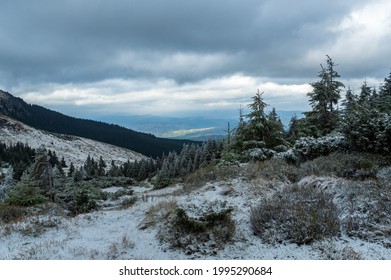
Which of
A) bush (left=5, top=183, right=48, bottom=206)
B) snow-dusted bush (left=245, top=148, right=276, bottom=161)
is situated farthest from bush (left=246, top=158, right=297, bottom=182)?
bush (left=5, top=183, right=48, bottom=206)

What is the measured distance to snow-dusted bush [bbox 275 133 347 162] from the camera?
14211 millimetres

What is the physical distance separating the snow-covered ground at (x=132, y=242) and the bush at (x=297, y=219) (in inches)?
7.7

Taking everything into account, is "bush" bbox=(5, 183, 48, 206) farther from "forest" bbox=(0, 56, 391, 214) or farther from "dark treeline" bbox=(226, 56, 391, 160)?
"dark treeline" bbox=(226, 56, 391, 160)

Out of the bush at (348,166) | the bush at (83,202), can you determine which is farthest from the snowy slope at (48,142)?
the bush at (348,166)

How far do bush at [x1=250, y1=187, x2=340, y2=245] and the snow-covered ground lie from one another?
20 cm

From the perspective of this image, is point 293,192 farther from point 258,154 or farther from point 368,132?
point 258,154

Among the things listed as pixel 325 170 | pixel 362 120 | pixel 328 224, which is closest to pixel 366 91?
pixel 362 120

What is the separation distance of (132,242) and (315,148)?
424 inches

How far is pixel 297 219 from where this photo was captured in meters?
6.68

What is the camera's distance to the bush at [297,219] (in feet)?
20.8
